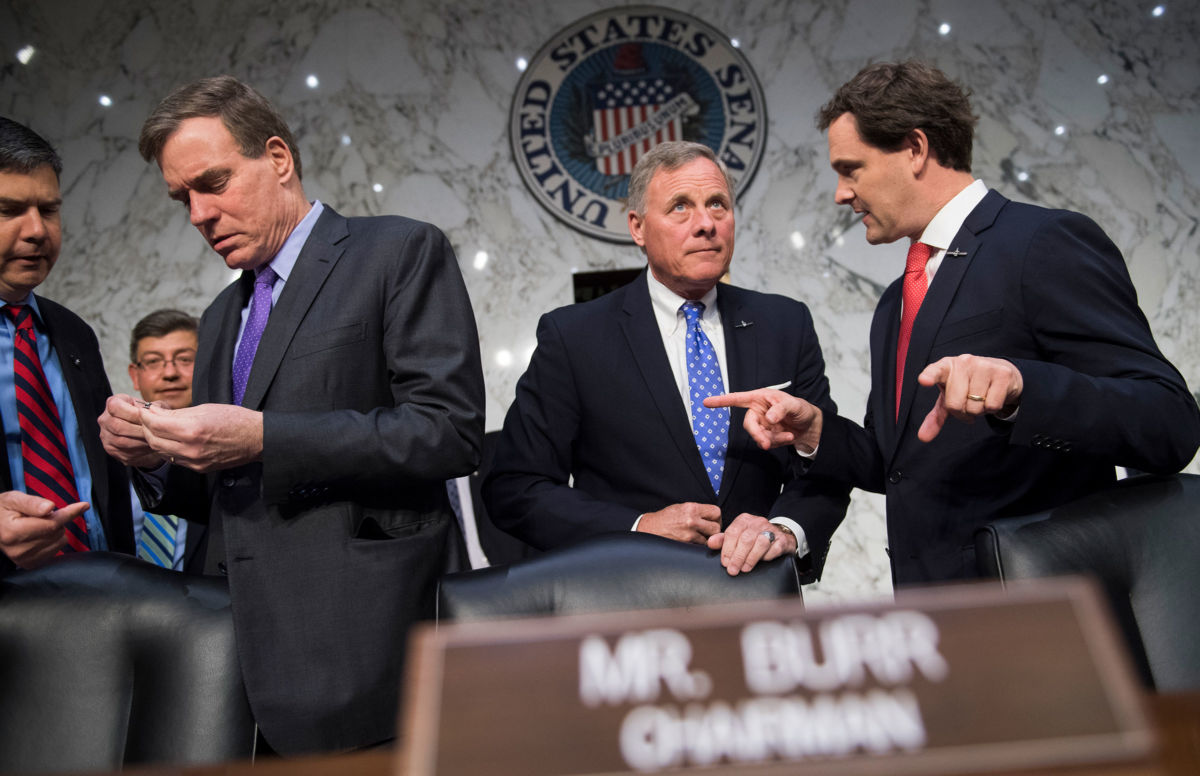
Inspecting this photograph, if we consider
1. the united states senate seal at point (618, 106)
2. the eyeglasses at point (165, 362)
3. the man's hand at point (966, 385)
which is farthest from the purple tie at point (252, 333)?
the united states senate seal at point (618, 106)

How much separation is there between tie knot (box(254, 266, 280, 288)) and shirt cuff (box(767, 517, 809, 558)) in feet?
3.00

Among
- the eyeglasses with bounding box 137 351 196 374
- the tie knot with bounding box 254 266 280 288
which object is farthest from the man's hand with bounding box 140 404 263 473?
the eyeglasses with bounding box 137 351 196 374

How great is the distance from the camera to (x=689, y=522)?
1.69 metres

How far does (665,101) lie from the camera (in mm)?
3914

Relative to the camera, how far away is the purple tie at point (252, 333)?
163 cm

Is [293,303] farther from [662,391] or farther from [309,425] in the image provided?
[662,391]

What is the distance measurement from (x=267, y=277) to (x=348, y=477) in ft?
1.47

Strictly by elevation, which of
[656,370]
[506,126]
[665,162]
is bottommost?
[656,370]

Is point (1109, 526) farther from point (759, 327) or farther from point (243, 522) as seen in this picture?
point (243, 522)

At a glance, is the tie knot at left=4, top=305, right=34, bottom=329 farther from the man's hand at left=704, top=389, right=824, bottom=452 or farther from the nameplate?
the nameplate

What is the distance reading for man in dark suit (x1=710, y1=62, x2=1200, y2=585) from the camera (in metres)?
1.38

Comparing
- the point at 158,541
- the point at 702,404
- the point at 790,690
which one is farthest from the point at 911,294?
the point at 158,541

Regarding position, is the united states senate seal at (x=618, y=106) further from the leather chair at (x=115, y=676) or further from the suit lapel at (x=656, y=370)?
the leather chair at (x=115, y=676)

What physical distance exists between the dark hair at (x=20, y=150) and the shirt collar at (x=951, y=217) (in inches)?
66.6
